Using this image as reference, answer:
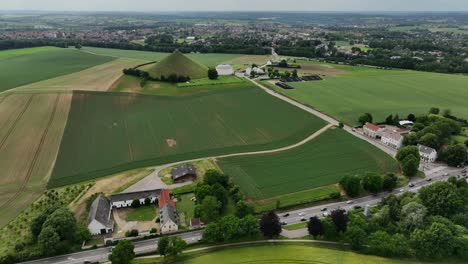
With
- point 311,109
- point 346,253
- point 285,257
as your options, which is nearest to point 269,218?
point 285,257

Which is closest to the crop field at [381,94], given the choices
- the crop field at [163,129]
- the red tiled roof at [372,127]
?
the red tiled roof at [372,127]

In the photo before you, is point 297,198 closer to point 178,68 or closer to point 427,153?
point 427,153

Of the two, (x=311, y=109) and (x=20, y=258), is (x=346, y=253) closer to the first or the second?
(x=20, y=258)

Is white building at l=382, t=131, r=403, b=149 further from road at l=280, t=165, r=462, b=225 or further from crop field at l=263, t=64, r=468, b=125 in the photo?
crop field at l=263, t=64, r=468, b=125

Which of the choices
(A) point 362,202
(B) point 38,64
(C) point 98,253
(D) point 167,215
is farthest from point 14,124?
(A) point 362,202

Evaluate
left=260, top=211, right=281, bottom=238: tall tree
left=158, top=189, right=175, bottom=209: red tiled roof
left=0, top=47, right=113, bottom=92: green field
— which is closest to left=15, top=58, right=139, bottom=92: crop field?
left=0, top=47, right=113, bottom=92: green field

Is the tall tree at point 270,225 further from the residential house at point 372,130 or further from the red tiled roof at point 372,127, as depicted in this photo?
the red tiled roof at point 372,127
